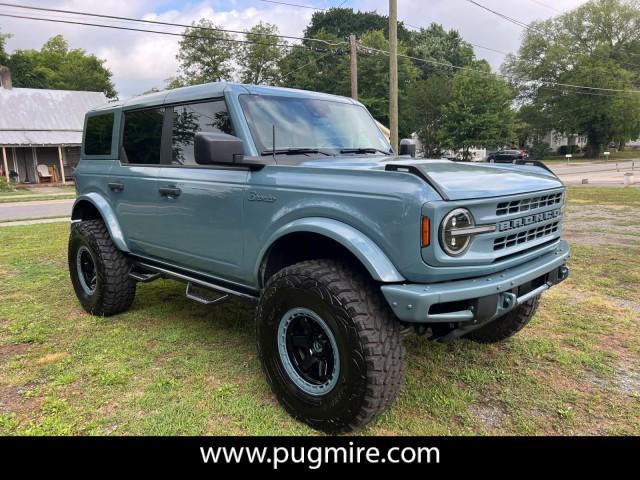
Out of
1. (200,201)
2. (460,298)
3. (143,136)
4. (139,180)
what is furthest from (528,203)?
(143,136)

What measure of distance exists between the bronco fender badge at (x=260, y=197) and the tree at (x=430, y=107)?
41.8 meters

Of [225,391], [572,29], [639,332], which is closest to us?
[225,391]

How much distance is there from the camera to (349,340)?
2594mm

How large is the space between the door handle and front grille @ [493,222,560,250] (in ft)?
7.79

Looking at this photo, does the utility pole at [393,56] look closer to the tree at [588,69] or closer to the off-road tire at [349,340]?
the off-road tire at [349,340]

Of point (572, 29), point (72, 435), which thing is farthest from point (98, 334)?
point (572, 29)

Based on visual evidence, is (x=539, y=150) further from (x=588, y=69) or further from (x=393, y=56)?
(x=393, y=56)

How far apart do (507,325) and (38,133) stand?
1230 inches

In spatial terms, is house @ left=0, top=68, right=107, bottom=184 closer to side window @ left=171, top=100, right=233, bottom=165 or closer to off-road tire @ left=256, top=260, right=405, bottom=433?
side window @ left=171, top=100, right=233, bottom=165

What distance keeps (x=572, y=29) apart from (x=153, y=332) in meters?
62.3

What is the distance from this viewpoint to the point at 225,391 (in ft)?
10.9

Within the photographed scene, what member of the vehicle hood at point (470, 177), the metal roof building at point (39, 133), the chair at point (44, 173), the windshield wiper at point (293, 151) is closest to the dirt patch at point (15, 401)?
the windshield wiper at point (293, 151)

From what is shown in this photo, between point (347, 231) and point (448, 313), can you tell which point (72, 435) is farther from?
point (448, 313)
